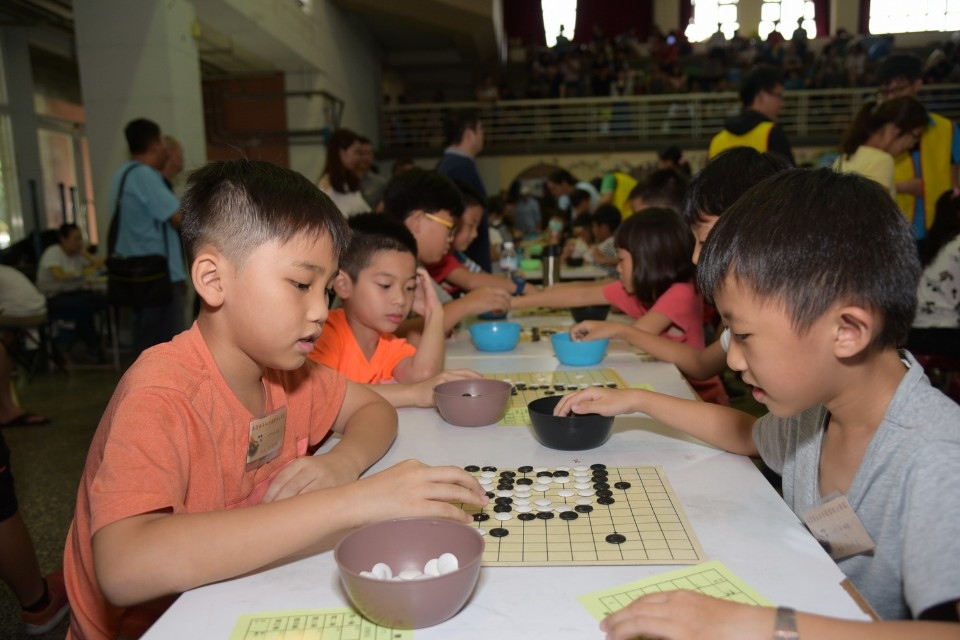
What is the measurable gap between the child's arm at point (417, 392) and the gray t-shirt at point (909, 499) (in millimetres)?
797

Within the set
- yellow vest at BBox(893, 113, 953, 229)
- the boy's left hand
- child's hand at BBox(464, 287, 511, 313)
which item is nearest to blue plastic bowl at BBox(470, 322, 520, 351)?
child's hand at BBox(464, 287, 511, 313)

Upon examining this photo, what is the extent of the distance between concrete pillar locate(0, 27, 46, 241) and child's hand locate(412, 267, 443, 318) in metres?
7.53

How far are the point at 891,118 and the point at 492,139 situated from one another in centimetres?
1018

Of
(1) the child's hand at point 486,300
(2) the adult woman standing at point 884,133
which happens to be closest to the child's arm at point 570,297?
(1) the child's hand at point 486,300

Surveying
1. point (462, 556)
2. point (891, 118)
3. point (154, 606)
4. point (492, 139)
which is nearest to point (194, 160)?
point (891, 118)

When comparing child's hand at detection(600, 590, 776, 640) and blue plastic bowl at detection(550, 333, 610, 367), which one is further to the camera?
blue plastic bowl at detection(550, 333, 610, 367)

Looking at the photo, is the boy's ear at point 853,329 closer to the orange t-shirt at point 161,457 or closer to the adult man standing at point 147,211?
the orange t-shirt at point 161,457

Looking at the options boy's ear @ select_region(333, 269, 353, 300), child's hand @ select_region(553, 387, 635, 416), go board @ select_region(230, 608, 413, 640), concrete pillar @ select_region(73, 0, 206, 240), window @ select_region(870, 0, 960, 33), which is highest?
window @ select_region(870, 0, 960, 33)

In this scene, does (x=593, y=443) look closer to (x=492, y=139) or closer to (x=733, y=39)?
(x=492, y=139)

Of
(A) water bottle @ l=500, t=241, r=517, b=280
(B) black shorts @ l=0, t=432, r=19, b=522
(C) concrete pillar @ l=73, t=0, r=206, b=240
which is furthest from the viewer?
(C) concrete pillar @ l=73, t=0, r=206, b=240

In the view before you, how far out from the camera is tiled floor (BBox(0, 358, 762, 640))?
255cm

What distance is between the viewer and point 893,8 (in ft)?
52.9

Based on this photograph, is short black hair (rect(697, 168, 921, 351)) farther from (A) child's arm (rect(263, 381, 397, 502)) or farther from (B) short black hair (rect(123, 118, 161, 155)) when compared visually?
(B) short black hair (rect(123, 118, 161, 155))

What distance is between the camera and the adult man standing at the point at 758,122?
355 cm
